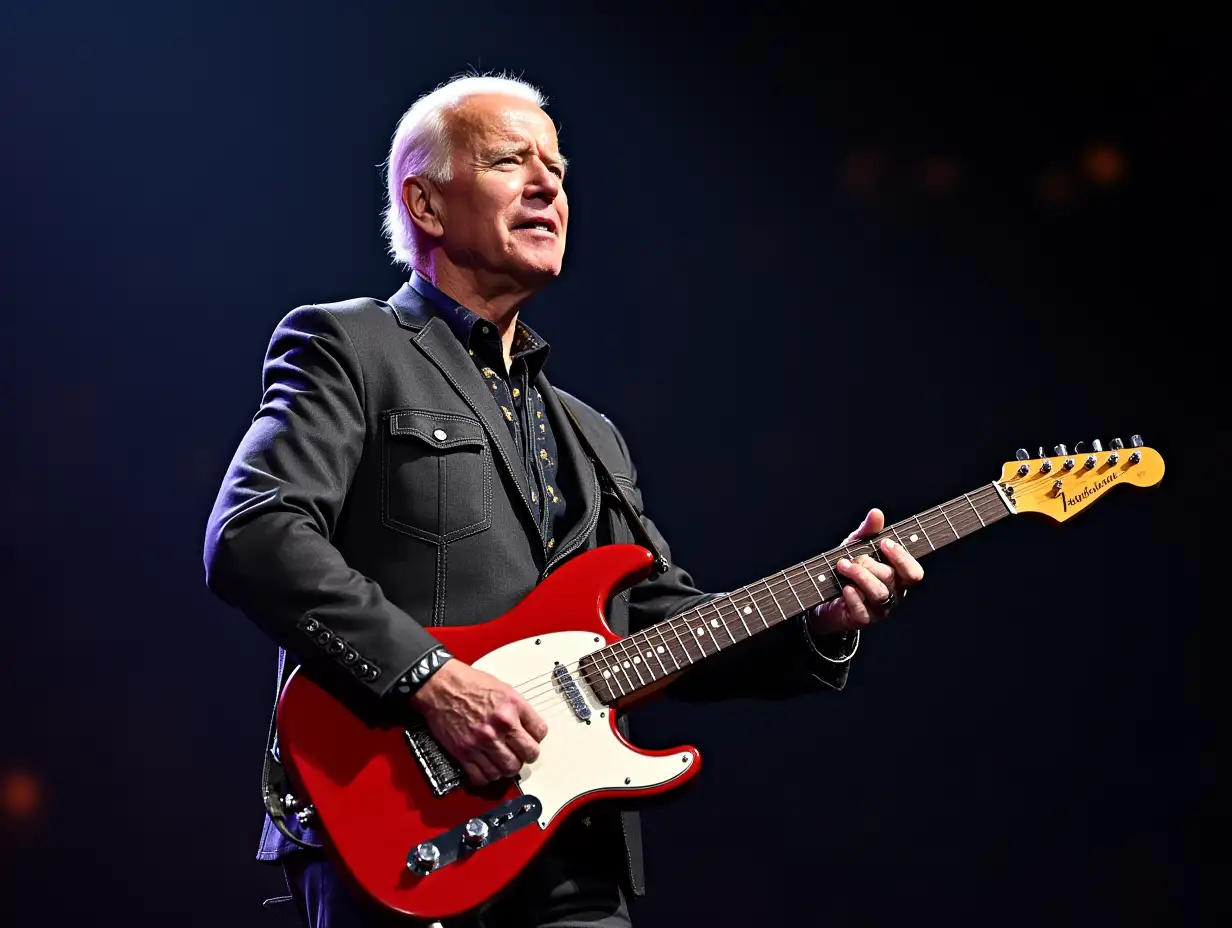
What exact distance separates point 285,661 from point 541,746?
19.1 inches

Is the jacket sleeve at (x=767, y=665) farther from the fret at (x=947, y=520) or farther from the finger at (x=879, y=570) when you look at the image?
the fret at (x=947, y=520)

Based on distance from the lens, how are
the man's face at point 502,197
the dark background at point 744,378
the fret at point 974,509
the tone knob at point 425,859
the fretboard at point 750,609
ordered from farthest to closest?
the dark background at point 744,378, the man's face at point 502,197, the fret at point 974,509, the fretboard at point 750,609, the tone knob at point 425,859

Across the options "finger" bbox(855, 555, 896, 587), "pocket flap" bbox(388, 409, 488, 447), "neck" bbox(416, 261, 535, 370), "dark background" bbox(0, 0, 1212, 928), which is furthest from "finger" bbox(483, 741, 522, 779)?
"dark background" bbox(0, 0, 1212, 928)

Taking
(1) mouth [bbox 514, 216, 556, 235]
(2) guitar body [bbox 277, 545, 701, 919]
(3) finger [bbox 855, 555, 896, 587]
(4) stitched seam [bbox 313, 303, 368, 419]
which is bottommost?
(2) guitar body [bbox 277, 545, 701, 919]

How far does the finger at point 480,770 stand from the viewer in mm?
1820

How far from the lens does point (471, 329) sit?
243cm

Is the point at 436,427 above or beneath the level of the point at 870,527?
above

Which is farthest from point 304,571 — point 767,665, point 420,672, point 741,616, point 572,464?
point 767,665

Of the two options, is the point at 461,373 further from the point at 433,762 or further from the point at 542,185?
the point at 433,762

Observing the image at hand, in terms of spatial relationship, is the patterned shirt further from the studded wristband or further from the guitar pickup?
the studded wristband

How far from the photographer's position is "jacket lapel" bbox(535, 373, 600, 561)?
2291 millimetres

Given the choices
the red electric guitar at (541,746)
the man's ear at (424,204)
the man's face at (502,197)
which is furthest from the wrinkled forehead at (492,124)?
the red electric guitar at (541,746)

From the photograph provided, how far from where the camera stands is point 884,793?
3.66m

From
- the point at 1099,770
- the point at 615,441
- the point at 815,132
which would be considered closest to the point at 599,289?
the point at 815,132
